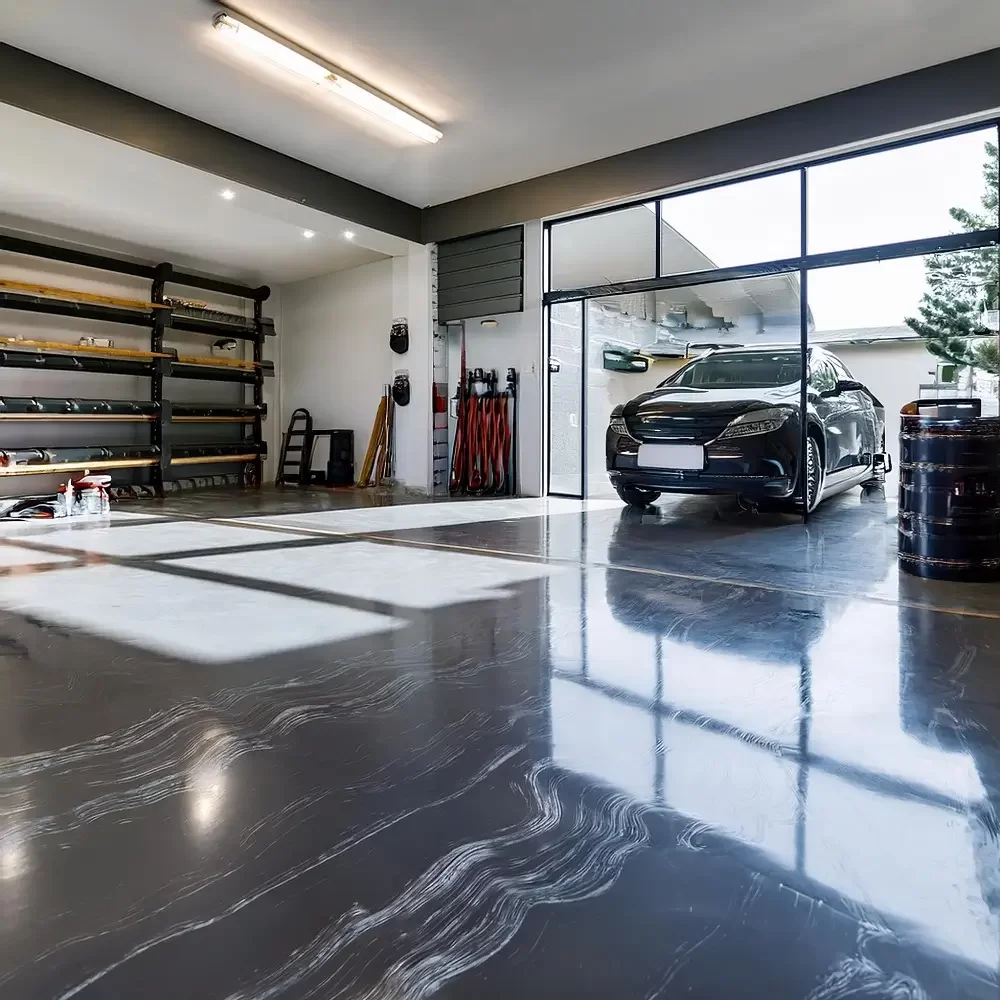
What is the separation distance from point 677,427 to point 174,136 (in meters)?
4.40

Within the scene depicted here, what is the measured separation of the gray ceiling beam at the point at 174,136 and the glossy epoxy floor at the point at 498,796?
3.88 metres

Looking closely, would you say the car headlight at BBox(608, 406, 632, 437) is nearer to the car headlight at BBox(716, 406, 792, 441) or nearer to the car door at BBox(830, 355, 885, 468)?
the car headlight at BBox(716, 406, 792, 441)

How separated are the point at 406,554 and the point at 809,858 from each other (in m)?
2.83

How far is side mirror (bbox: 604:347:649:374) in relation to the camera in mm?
7914

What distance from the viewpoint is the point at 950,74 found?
15.5ft

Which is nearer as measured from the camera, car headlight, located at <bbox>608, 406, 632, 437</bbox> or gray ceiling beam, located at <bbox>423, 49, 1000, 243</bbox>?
gray ceiling beam, located at <bbox>423, 49, 1000, 243</bbox>

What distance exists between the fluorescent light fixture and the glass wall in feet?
6.81

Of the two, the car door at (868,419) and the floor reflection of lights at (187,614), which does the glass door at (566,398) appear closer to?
the car door at (868,419)

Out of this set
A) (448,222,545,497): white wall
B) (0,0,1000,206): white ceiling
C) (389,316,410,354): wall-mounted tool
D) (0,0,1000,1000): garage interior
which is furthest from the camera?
(389,316,410,354): wall-mounted tool

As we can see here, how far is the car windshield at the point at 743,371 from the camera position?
517 cm

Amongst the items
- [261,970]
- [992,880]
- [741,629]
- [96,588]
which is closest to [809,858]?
[992,880]

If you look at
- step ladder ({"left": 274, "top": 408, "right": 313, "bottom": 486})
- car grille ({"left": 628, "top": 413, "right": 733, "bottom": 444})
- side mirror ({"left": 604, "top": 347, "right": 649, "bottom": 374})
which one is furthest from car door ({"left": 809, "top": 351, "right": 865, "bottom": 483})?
step ladder ({"left": 274, "top": 408, "right": 313, "bottom": 486})

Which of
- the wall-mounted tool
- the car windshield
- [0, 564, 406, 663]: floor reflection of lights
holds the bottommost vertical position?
[0, 564, 406, 663]: floor reflection of lights

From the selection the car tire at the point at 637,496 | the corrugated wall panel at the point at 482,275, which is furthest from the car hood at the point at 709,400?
the corrugated wall panel at the point at 482,275
